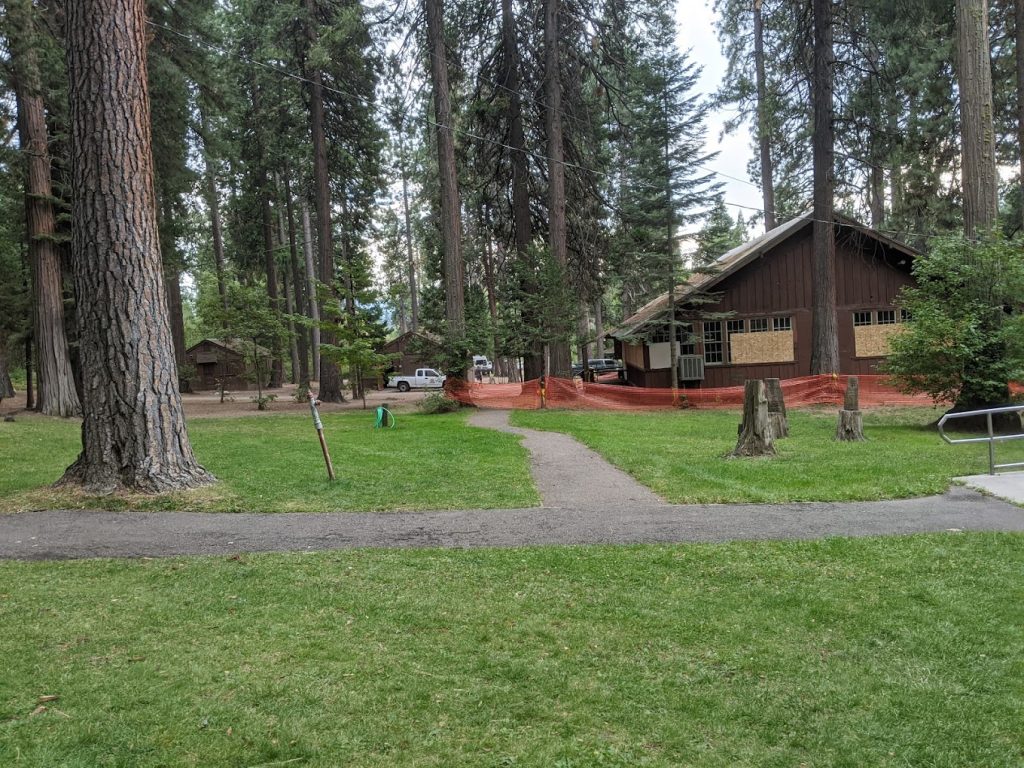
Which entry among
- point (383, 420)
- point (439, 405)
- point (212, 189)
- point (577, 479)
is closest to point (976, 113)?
point (577, 479)

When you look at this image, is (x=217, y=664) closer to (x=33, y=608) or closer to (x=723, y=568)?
(x=33, y=608)

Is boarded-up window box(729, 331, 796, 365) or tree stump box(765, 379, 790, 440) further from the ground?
boarded-up window box(729, 331, 796, 365)

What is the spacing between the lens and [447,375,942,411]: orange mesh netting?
63.6ft

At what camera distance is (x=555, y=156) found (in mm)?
22688

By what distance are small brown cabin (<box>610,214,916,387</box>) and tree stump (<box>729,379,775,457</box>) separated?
12980 millimetres

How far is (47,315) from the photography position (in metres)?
18.4

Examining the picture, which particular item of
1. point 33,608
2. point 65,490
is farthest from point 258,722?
point 65,490

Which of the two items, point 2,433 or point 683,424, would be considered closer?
point 2,433

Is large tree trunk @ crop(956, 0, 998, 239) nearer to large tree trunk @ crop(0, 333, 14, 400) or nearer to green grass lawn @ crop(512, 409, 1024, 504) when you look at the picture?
green grass lawn @ crop(512, 409, 1024, 504)

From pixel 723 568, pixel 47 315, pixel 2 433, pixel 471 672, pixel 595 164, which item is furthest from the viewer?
pixel 595 164

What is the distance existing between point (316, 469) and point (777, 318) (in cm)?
1985

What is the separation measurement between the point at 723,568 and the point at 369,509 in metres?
3.85


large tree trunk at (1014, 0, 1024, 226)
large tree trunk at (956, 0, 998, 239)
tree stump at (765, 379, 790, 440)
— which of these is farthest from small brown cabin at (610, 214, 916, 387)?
tree stump at (765, 379, 790, 440)

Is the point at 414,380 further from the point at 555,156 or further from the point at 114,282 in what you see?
the point at 114,282
